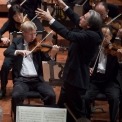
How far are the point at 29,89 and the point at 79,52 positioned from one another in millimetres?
883

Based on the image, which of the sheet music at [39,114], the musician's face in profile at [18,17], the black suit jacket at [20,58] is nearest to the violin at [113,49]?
the black suit jacket at [20,58]

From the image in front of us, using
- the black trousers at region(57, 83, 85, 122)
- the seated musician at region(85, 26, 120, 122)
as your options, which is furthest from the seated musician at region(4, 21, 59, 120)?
the seated musician at region(85, 26, 120, 122)

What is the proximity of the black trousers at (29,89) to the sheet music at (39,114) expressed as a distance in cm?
39

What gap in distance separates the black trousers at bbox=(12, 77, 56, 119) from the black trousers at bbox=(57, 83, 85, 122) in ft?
0.88

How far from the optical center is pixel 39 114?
3.67m

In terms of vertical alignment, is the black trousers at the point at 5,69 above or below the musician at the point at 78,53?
below

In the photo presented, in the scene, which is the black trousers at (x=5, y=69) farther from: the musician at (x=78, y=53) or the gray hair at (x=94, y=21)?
the gray hair at (x=94, y=21)

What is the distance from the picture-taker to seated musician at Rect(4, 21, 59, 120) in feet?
13.7

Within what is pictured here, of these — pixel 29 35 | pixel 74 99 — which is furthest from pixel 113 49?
→ pixel 29 35

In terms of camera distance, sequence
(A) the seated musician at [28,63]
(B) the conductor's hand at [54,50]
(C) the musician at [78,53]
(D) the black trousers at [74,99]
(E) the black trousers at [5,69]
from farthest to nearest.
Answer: (E) the black trousers at [5,69], (A) the seated musician at [28,63], (B) the conductor's hand at [54,50], (D) the black trousers at [74,99], (C) the musician at [78,53]

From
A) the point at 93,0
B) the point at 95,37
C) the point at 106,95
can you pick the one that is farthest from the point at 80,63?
the point at 93,0

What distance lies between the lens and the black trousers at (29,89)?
160 inches

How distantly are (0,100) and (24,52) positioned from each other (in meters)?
0.92

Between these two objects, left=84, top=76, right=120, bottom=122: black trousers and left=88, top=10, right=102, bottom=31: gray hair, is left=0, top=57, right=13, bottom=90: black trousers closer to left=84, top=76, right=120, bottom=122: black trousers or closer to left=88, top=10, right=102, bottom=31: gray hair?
left=84, top=76, right=120, bottom=122: black trousers
